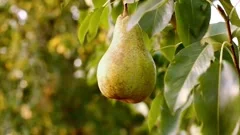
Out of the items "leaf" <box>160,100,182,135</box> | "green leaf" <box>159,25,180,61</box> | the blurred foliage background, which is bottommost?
the blurred foliage background

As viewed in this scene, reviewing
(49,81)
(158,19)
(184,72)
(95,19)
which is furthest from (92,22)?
(49,81)

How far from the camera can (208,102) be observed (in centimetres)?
87

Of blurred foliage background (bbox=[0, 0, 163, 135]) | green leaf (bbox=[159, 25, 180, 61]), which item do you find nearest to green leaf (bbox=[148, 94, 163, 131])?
green leaf (bbox=[159, 25, 180, 61])

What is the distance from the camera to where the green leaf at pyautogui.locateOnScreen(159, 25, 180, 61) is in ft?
3.86

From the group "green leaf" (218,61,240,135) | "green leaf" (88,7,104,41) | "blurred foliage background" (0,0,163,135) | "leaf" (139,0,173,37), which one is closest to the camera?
"green leaf" (218,61,240,135)

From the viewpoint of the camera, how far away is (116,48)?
0.95 m

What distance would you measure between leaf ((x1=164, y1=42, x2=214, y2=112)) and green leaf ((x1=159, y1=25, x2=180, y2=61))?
0.23m

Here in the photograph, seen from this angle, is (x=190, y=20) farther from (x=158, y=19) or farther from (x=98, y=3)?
(x=98, y=3)

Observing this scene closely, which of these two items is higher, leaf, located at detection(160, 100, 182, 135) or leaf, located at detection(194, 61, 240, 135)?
leaf, located at detection(194, 61, 240, 135)

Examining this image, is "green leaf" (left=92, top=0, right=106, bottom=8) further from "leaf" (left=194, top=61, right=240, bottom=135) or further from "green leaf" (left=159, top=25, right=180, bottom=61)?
"leaf" (left=194, top=61, right=240, bottom=135)

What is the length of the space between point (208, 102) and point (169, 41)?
1.27 ft

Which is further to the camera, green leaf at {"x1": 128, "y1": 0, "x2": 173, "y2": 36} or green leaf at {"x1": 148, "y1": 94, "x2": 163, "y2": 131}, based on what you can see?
green leaf at {"x1": 148, "y1": 94, "x2": 163, "y2": 131}

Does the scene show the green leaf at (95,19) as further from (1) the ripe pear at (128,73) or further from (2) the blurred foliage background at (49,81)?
(2) the blurred foliage background at (49,81)

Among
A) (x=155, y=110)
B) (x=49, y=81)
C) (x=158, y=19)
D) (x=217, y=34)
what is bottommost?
(x=49, y=81)
